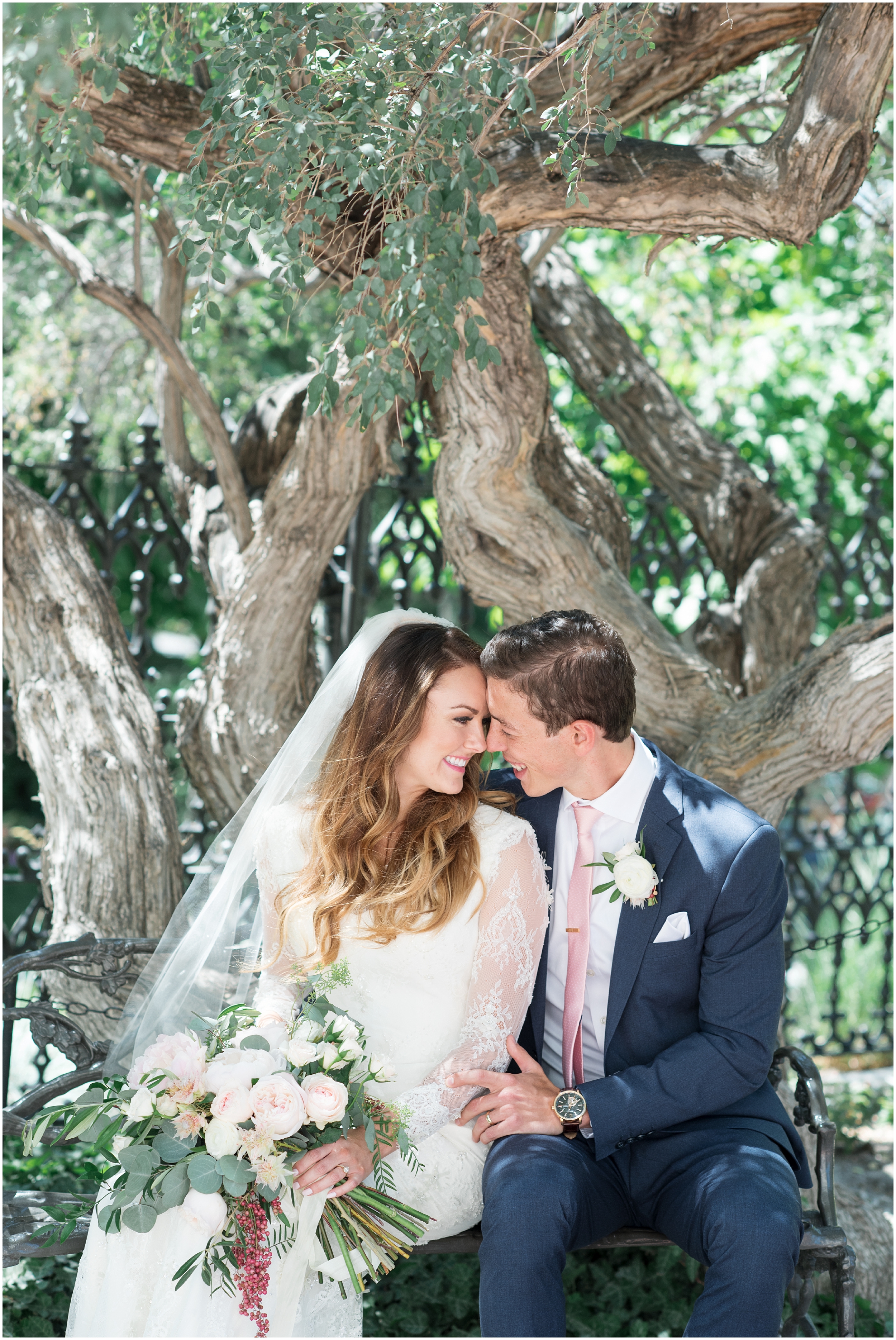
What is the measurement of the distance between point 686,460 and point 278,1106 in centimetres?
363

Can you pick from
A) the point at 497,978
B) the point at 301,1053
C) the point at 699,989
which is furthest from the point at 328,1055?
the point at 699,989

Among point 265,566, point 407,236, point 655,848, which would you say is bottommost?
point 655,848

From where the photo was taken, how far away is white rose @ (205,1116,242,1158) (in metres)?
2.22

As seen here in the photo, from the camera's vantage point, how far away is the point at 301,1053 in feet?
7.75

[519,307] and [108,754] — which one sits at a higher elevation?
[519,307]

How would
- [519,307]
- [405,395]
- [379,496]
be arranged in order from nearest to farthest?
[405,395], [519,307], [379,496]

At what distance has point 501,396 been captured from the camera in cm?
375

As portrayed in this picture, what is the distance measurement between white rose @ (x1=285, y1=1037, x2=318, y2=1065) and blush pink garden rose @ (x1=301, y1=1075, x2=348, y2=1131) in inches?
1.5

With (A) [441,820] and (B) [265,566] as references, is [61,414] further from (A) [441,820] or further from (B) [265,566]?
(A) [441,820]

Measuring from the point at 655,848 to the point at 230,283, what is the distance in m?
4.62

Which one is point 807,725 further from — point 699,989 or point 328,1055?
point 328,1055

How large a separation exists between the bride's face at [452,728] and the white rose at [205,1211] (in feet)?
3.70

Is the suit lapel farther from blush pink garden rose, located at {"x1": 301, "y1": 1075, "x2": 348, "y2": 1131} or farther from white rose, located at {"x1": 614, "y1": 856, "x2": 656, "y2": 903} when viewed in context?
blush pink garden rose, located at {"x1": 301, "y1": 1075, "x2": 348, "y2": 1131}

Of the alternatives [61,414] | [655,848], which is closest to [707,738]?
[655,848]
